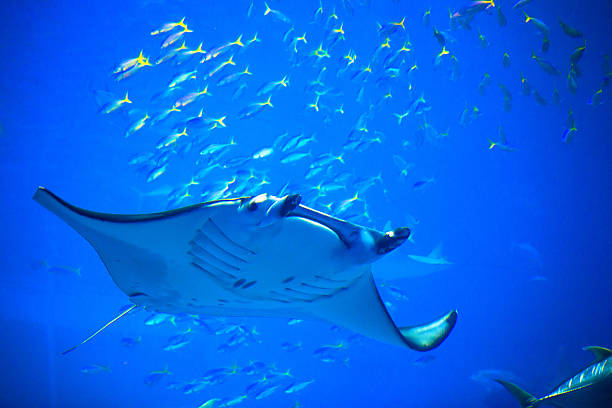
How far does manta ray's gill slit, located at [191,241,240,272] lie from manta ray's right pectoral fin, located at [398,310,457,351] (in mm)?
1175

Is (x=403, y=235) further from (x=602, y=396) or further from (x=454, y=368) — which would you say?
(x=454, y=368)

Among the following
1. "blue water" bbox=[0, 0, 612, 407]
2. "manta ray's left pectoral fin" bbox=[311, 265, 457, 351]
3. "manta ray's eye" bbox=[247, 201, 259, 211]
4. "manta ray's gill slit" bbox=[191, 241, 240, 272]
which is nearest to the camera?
"manta ray's eye" bbox=[247, 201, 259, 211]

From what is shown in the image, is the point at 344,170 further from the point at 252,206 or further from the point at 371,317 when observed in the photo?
the point at 252,206

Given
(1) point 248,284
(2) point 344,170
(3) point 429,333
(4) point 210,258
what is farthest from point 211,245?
(2) point 344,170

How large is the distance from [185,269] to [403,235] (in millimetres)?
1179

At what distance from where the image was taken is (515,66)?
9.29m

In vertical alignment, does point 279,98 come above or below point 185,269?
above

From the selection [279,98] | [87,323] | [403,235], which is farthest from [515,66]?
[87,323]

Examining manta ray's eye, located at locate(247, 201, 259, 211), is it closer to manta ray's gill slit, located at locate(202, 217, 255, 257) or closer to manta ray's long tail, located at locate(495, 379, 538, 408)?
manta ray's gill slit, located at locate(202, 217, 255, 257)

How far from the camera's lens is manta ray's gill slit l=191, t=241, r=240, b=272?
1.73 m

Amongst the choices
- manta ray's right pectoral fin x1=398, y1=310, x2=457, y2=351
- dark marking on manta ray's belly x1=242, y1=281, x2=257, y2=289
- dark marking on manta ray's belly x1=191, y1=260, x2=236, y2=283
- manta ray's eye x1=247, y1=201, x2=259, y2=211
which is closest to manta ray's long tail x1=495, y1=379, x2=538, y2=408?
manta ray's right pectoral fin x1=398, y1=310, x2=457, y2=351

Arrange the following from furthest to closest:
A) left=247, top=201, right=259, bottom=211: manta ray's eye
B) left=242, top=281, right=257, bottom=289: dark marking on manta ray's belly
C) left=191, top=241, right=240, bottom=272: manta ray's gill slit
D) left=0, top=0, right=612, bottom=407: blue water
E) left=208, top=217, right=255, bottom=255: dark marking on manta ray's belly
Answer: left=0, top=0, right=612, bottom=407: blue water < left=242, top=281, right=257, bottom=289: dark marking on manta ray's belly < left=191, top=241, right=240, bottom=272: manta ray's gill slit < left=208, top=217, right=255, bottom=255: dark marking on manta ray's belly < left=247, top=201, right=259, bottom=211: manta ray's eye

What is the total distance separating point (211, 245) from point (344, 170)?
9.48m

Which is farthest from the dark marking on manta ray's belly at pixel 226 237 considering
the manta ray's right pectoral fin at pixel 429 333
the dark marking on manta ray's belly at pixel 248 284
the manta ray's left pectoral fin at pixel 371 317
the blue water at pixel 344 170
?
the blue water at pixel 344 170
